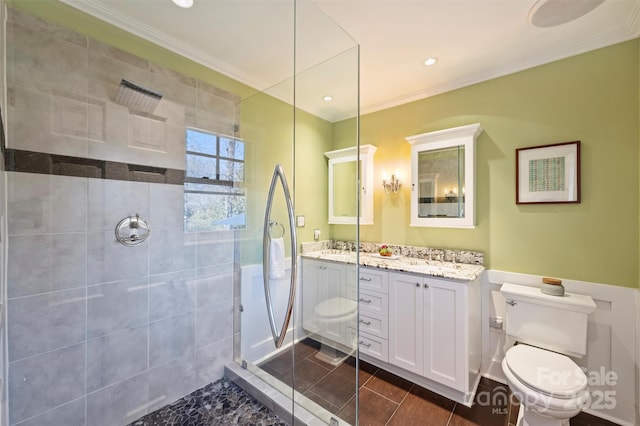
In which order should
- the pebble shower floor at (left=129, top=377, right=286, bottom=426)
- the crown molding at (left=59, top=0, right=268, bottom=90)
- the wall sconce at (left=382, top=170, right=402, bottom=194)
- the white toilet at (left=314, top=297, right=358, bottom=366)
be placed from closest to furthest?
the crown molding at (left=59, top=0, right=268, bottom=90)
the pebble shower floor at (left=129, top=377, right=286, bottom=426)
the white toilet at (left=314, top=297, right=358, bottom=366)
the wall sconce at (left=382, top=170, right=402, bottom=194)

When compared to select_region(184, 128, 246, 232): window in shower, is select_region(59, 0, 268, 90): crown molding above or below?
above

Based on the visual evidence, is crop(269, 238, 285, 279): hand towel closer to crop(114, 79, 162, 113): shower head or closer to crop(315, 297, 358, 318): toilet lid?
A: crop(315, 297, 358, 318): toilet lid

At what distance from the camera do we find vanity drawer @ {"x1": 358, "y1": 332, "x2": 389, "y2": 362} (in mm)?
2033

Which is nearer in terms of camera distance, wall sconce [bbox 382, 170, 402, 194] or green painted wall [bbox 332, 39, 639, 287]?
green painted wall [bbox 332, 39, 639, 287]

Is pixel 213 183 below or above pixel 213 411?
above

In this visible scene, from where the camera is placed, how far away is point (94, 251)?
1.39 m

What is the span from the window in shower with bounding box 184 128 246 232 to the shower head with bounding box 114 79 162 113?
0.84 feet

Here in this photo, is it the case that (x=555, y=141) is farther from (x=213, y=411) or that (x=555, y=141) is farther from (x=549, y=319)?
(x=213, y=411)

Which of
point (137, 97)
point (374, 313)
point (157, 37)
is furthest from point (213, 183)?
point (374, 313)

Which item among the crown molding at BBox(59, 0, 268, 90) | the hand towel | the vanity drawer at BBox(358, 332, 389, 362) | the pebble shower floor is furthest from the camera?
the vanity drawer at BBox(358, 332, 389, 362)

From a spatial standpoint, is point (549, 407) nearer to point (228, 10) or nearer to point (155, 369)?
point (155, 369)

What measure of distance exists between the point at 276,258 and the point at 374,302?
3.04 feet

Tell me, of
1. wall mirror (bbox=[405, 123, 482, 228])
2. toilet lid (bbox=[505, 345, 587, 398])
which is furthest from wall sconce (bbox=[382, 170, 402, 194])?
toilet lid (bbox=[505, 345, 587, 398])

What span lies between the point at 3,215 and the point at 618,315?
3.44 m
